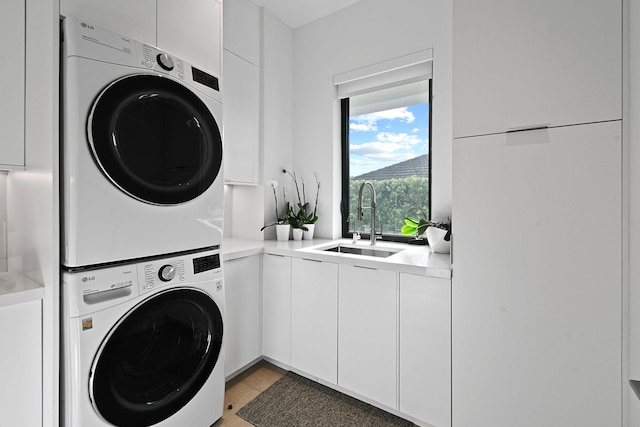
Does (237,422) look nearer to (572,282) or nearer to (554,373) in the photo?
(554,373)

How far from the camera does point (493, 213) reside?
136 cm

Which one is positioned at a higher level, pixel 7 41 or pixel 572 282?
pixel 7 41

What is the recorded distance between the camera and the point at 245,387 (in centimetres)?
202

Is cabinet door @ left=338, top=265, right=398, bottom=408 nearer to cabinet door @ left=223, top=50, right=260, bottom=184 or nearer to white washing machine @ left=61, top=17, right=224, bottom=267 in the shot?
white washing machine @ left=61, top=17, right=224, bottom=267

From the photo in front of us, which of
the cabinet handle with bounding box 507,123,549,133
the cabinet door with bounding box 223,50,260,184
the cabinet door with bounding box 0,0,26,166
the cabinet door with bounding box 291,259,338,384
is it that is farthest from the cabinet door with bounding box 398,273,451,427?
the cabinet door with bounding box 0,0,26,166

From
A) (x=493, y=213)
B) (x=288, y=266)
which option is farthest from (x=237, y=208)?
(x=493, y=213)

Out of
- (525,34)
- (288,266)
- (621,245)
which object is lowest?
(288,266)

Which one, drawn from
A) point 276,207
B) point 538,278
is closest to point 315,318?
point 276,207

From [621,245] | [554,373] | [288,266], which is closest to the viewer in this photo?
[621,245]

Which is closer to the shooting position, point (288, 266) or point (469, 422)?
Answer: point (469, 422)

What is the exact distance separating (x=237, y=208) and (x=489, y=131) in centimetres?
202

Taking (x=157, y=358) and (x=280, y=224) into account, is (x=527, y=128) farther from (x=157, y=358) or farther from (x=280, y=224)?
(x=157, y=358)

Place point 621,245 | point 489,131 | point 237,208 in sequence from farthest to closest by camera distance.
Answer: point 237,208 < point 489,131 < point 621,245

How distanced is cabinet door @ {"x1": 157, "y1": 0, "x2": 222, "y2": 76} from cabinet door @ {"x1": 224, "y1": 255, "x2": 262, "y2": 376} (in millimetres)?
1162
